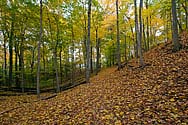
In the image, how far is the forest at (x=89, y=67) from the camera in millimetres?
7207

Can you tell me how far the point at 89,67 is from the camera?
17031mm

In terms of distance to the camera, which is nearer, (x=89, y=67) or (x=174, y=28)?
(x=174, y=28)

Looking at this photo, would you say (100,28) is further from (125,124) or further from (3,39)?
(125,124)

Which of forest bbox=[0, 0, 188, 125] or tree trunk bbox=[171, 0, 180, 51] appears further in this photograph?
tree trunk bbox=[171, 0, 180, 51]

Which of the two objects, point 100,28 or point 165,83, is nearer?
point 165,83

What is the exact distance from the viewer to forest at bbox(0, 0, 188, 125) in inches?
284

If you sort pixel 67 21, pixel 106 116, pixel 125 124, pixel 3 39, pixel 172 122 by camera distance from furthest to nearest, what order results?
pixel 3 39
pixel 67 21
pixel 106 116
pixel 125 124
pixel 172 122

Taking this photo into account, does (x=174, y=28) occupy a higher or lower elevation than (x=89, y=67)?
higher

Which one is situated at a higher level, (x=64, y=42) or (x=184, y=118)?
(x=64, y=42)

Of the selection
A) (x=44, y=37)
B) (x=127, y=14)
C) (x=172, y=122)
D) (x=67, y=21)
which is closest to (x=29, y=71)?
(x=44, y=37)

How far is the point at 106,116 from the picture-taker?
268 inches

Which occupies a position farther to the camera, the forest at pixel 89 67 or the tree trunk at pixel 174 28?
the tree trunk at pixel 174 28

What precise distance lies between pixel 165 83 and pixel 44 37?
1761 centimetres

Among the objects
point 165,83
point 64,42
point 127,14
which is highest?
point 127,14
